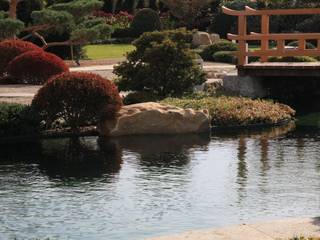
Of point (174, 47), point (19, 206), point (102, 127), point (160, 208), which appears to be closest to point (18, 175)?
point (19, 206)

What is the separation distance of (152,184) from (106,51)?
29.4 m

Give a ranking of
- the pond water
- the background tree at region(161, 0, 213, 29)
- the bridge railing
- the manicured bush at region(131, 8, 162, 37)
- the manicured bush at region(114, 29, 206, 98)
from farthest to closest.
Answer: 1. the background tree at region(161, 0, 213, 29)
2. the manicured bush at region(131, 8, 162, 37)
3. the bridge railing
4. the manicured bush at region(114, 29, 206, 98)
5. the pond water

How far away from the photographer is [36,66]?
92.1ft

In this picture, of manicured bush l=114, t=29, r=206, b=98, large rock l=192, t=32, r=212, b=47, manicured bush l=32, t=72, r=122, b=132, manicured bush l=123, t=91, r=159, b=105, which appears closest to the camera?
manicured bush l=32, t=72, r=122, b=132

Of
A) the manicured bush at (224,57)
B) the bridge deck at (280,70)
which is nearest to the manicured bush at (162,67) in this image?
the bridge deck at (280,70)

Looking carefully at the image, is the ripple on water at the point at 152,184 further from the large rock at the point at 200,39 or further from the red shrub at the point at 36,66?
the large rock at the point at 200,39

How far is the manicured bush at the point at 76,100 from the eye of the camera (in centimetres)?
2050

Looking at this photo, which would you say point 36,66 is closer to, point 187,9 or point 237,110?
point 237,110

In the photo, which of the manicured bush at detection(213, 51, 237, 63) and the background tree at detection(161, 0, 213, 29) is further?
the background tree at detection(161, 0, 213, 29)

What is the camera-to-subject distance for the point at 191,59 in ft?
81.1

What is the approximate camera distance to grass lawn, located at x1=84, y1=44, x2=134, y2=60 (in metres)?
40.4

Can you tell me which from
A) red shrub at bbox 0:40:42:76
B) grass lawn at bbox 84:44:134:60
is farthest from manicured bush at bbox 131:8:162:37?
red shrub at bbox 0:40:42:76

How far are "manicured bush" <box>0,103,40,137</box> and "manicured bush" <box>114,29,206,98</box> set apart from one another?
4654 mm

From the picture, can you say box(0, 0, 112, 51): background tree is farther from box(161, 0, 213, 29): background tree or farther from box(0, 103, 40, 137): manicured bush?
box(161, 0, 213, 29): background tree
